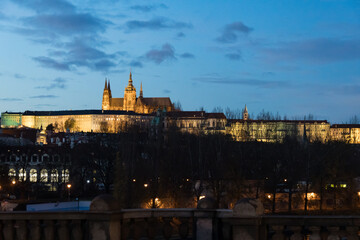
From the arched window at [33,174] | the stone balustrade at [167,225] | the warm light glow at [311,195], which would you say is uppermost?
the stone balustrade at [167,225]

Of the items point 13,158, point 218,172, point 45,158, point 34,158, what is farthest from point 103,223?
point 13,158

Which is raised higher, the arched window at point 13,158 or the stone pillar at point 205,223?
the arched window at point 13,158

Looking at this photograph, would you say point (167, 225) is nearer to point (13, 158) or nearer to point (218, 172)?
point (218, 172)

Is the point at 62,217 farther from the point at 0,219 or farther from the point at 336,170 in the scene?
the point at 336,170

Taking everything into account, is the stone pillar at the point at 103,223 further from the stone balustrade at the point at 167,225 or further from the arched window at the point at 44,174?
the arched window at the point at 44,174

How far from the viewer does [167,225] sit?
460 inches

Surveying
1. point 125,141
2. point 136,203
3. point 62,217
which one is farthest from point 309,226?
A: point 125,141

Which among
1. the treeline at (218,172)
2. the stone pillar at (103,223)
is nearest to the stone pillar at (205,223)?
the stone pillar at (103,223)

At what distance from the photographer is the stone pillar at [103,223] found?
437 inches

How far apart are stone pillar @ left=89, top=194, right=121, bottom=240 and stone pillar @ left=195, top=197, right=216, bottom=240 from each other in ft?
4.89

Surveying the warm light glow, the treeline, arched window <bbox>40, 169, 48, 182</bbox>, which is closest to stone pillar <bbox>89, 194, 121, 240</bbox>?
the treeline

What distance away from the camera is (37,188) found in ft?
227

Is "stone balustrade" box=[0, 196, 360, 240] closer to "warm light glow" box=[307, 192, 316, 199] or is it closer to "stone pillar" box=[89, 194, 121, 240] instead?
"stone pillar" box=[89, 194, 121, 240]

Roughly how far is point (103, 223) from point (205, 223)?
1.84 m
